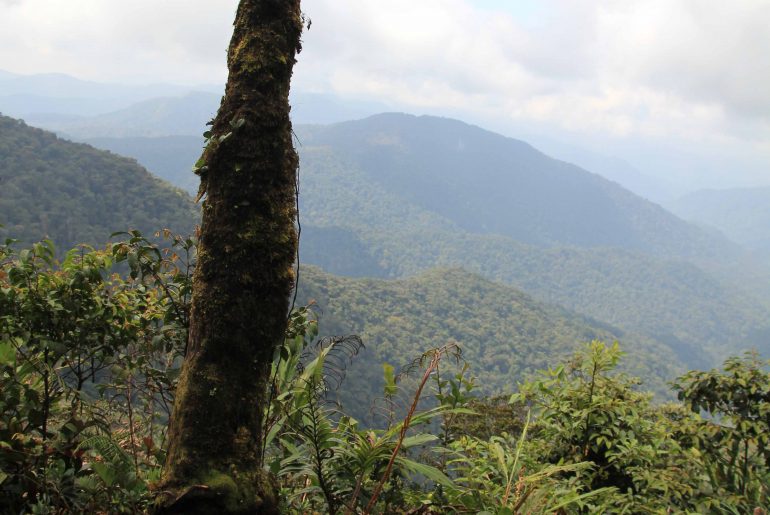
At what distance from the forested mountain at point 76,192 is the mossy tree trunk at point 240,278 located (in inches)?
1279

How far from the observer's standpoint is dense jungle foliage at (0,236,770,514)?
1711mm

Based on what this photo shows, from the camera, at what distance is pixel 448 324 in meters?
61.4

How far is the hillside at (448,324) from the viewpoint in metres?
42.4

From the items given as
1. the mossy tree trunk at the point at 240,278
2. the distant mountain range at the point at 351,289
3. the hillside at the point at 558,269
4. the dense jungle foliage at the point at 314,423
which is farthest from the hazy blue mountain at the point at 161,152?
the mossy tree trunk at the point at 240,278

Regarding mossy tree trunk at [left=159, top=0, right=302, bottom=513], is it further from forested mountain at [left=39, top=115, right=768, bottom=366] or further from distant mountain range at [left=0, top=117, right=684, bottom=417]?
forested mountain at [left=39, top=115, right=768, bottom=366]

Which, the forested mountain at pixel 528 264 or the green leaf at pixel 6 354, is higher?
the green leaf at pixel 6 354

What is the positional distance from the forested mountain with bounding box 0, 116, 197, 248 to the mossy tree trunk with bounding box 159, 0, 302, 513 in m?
32.5

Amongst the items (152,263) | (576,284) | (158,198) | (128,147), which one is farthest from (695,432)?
(128,147)

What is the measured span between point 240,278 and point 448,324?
60751 millimetres

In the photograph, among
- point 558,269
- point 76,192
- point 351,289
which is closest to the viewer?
point 76,192

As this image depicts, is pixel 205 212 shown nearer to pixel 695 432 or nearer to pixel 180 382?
pixel 180 382

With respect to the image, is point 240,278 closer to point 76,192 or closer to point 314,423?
point 314,423

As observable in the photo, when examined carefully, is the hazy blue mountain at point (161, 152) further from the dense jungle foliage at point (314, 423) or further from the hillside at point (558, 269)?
the dense jungle foliage at point (314, 423)

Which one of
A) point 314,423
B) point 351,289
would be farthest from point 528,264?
point 314,423
